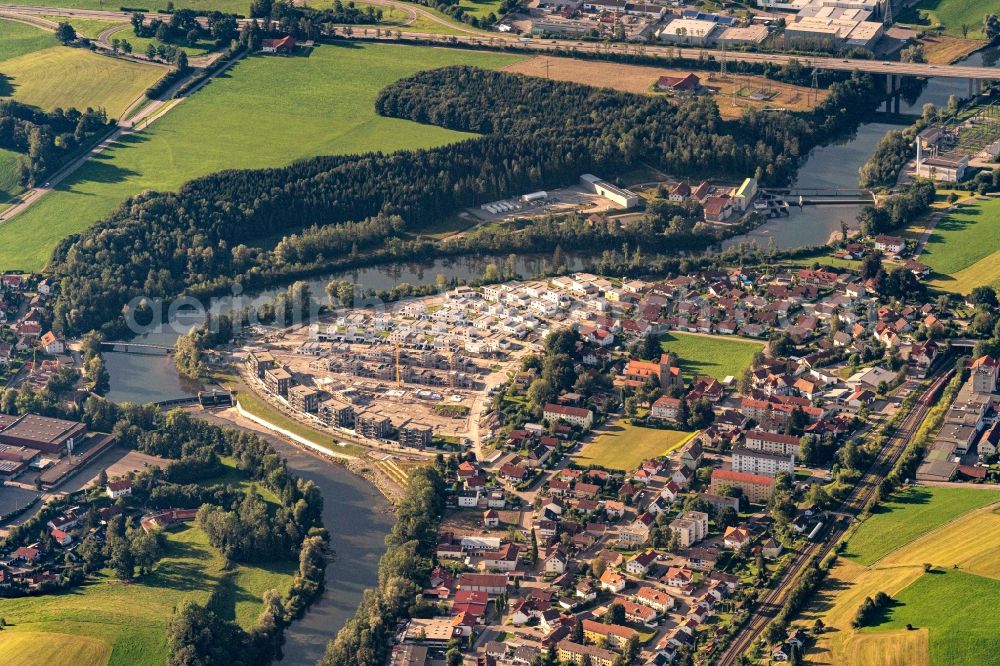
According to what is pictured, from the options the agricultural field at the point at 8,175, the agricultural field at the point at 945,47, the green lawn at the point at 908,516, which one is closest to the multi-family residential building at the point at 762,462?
the green lawn at the point at 908,516

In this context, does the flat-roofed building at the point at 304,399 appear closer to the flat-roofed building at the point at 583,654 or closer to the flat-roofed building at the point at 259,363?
the flat-roofed building at the point at 259,363

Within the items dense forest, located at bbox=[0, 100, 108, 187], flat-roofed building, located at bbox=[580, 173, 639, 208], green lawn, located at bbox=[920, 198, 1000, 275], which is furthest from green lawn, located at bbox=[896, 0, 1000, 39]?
dense forest, located at bbox=[0, 100, 108, 187]

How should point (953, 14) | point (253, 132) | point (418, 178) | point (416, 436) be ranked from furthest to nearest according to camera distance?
point (953, 14) < point (253, 132) < point (418, 178) < point (416, 436)

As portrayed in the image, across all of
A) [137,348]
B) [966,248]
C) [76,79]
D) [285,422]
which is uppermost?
[76,79]

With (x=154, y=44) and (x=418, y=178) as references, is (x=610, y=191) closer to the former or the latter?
(x=418, y=178)

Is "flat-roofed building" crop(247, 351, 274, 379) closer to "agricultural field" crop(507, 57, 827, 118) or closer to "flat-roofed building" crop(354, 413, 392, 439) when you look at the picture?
"flat-roofed building" crop(354, 413, 392, 439)

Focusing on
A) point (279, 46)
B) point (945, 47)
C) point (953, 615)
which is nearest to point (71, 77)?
point (279, 46)
